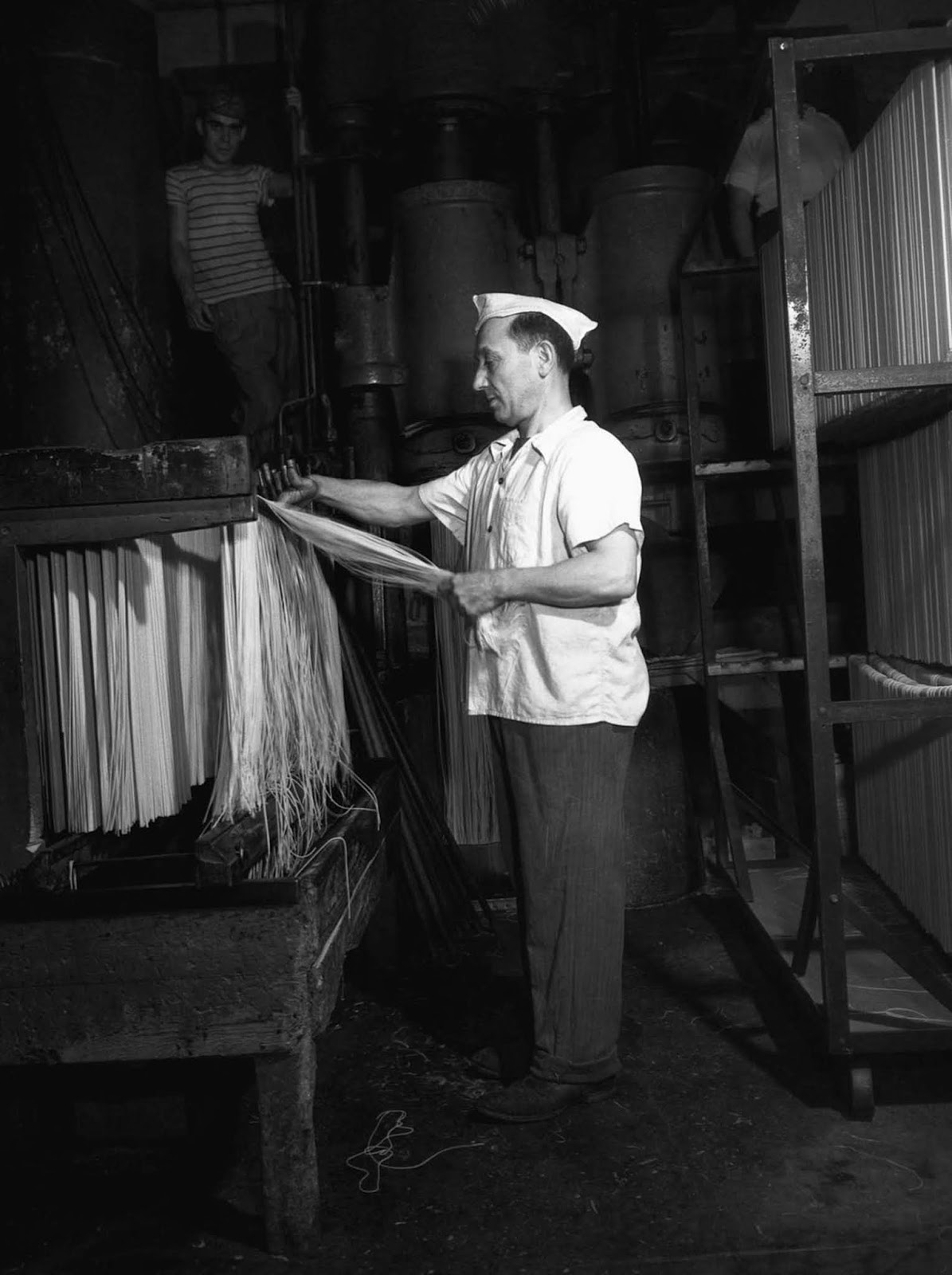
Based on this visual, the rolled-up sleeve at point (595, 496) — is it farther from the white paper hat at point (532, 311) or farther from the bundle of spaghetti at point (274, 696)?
the bundle of spaghetti at point (274, 696)

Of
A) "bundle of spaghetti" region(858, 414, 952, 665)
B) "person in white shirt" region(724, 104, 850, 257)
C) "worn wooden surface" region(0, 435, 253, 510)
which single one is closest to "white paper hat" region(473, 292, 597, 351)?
"worn wooden surface" region(0, 435, 253, 510)

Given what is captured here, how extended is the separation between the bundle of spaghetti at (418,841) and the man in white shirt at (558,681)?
3.03 feet

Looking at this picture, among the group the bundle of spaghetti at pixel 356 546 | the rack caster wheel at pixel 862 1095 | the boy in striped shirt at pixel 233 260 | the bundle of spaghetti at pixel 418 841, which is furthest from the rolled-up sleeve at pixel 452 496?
the boy in striped shirt at pixel 233 260

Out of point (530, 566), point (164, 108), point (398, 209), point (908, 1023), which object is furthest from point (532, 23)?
point (908, 1023)

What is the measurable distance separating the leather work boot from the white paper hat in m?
1.91

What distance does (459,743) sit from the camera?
14.4ft

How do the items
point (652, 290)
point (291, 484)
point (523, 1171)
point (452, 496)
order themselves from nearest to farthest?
point (523, 1171) → point (291, 484) → point (452, 496) → point (652, 290)

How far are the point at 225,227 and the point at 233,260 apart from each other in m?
0.14

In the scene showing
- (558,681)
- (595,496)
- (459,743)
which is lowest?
(459,743)

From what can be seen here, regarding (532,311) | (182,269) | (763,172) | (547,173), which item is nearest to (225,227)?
(182,269)

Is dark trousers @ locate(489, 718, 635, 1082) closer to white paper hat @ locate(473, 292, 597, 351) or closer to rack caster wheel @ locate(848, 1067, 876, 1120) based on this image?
rack caster wheel @ locate(848, 1067, 876, 1120)

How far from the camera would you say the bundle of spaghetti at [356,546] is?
2.92 m

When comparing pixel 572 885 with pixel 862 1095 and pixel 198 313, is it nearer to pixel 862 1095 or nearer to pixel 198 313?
pixel 862 1095

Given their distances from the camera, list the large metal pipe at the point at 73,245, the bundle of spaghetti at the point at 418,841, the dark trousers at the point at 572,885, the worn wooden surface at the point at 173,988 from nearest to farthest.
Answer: the worn wooden surface at the point at 173,988, the dark trousers at the point at 572,885, the bundle of spaghetti at the point at 418,841, the large metal pipe at the point at 73,245
